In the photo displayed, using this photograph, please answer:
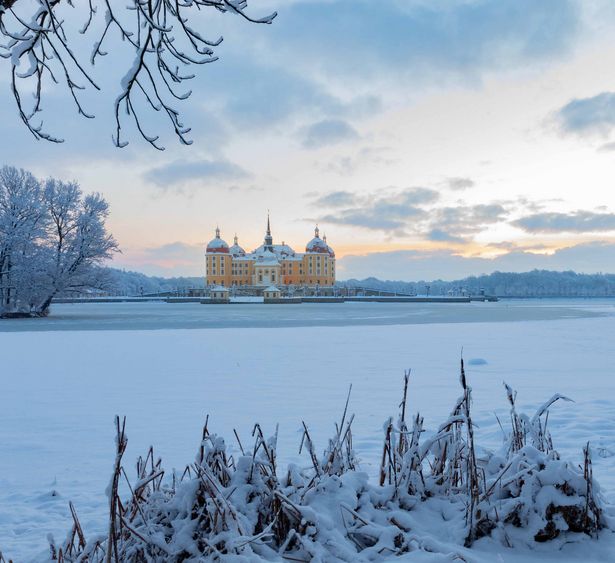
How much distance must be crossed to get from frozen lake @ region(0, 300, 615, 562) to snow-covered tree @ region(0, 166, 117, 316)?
22320 millimetres

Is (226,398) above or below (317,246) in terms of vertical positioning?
below

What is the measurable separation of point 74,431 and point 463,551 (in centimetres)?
484

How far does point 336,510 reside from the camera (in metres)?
2.68

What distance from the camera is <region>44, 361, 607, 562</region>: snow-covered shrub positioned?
237cm

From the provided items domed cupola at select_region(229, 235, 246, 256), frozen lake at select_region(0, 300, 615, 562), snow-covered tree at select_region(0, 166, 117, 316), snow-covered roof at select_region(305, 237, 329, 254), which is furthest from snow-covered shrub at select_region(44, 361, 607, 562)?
domed cupola at select_region(229, 235, 246, 256)

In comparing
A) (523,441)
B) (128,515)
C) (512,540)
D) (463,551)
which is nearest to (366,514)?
(463,551)

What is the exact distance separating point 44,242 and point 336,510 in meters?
40.0

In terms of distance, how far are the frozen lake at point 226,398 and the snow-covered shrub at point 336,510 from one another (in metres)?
0.24

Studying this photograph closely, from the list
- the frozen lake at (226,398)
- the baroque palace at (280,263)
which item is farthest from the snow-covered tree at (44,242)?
the baroque palace at (280,263)

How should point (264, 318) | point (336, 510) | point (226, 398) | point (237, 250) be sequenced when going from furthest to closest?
point (237, 250) < point (264, 318) < point (226, 398) < point (336, 510)

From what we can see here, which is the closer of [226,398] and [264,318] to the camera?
[226,398]

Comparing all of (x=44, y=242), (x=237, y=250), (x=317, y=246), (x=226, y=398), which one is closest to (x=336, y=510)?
(x=226, y=398)

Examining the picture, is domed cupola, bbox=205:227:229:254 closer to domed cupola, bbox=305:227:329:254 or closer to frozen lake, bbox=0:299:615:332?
domed cupola, bbox=305:227:329:254

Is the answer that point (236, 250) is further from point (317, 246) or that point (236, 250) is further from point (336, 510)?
point (336, 510)
